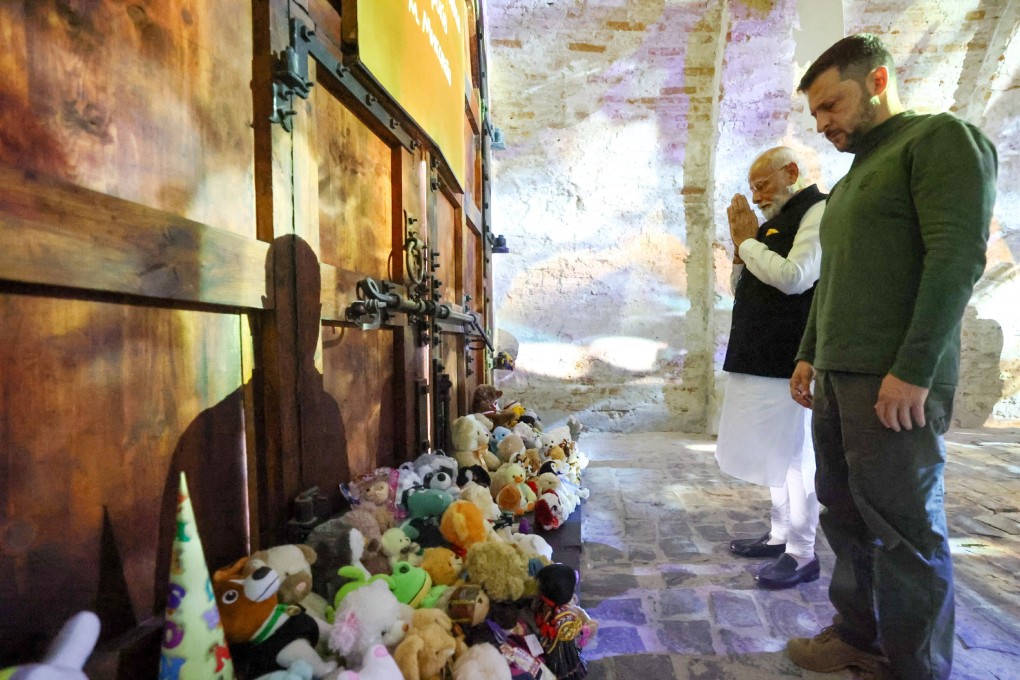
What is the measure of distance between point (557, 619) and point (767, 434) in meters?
1.17

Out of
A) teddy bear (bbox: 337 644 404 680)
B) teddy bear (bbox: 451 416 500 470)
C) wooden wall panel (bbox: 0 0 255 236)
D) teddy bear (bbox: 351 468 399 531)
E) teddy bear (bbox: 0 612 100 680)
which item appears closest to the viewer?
teddy bear (bbox: 0 612 100 680)

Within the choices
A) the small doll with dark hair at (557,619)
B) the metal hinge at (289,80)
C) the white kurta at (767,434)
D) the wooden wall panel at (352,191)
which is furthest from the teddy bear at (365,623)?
the white kurta at (767,434)

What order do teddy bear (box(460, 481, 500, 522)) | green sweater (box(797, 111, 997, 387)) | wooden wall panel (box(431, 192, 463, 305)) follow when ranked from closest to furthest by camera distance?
green sweater (box(797, 111, 997, 387)) → teddy bear (box(460, 481, 500, 522)) → wooden wall panel (box(431, 192, 463, 305))

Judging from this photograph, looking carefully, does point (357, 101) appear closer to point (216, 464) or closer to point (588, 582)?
point (216, 464)

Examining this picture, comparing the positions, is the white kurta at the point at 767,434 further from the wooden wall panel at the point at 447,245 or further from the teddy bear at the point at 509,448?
the wooden wall panel at the point at 447,245

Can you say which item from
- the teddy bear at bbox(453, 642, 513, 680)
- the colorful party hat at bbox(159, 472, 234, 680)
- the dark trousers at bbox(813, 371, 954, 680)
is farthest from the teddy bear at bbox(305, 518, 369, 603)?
the dark trousers at bbox(813, 371, 954, 680)

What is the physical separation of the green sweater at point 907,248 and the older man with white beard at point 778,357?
0.48m

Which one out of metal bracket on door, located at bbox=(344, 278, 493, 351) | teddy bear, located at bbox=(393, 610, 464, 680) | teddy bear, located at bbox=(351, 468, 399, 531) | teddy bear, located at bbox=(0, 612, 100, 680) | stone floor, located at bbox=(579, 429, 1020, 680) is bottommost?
stone floor, located at bbox=(579, 429, 1020, 680)

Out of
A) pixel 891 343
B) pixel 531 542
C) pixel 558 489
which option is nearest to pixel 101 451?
pixel 531 542

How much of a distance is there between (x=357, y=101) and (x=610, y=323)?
376 centimetres

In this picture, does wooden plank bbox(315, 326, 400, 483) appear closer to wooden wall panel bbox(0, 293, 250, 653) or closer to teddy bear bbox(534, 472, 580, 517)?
wooden wall panel bbox(0, 293, 250, 653)

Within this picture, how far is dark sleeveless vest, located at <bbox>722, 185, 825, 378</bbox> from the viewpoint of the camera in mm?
1998

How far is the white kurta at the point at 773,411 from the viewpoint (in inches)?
75.4

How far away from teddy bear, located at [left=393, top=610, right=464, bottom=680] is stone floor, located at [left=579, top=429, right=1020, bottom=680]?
63 cm
